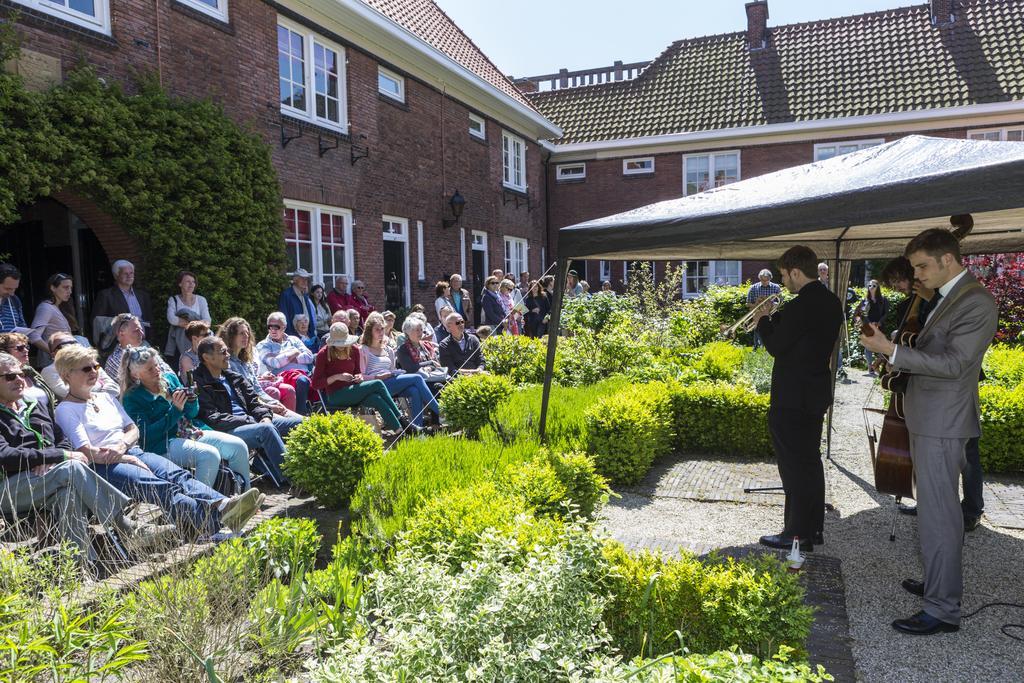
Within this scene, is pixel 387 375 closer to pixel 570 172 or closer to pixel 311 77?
pixel 311 77

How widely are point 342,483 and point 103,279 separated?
258 inches

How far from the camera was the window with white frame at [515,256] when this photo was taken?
19906 millimetres

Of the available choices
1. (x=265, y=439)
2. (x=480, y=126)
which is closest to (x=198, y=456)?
(x=265, y=439)

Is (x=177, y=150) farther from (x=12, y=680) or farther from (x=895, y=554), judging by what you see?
(x=895, y=554)

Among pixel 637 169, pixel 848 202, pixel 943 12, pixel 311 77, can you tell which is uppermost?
pixel 943 12

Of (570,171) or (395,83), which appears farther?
(570,171)

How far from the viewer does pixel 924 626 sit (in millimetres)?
3402

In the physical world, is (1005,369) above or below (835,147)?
below

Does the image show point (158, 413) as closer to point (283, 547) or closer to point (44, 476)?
point (44, 476)

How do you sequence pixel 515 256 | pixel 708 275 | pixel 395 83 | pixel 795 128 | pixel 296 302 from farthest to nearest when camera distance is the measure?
pixel 708 275, pixel 515 256, pixel 795 128, pixel 395 83, pixel 296 302

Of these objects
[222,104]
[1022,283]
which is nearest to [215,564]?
[222,104]

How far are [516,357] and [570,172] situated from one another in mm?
15914

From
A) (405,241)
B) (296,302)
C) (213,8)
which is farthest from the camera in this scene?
(405,241)

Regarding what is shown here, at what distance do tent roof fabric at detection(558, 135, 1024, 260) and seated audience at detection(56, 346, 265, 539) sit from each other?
9.40 ft
